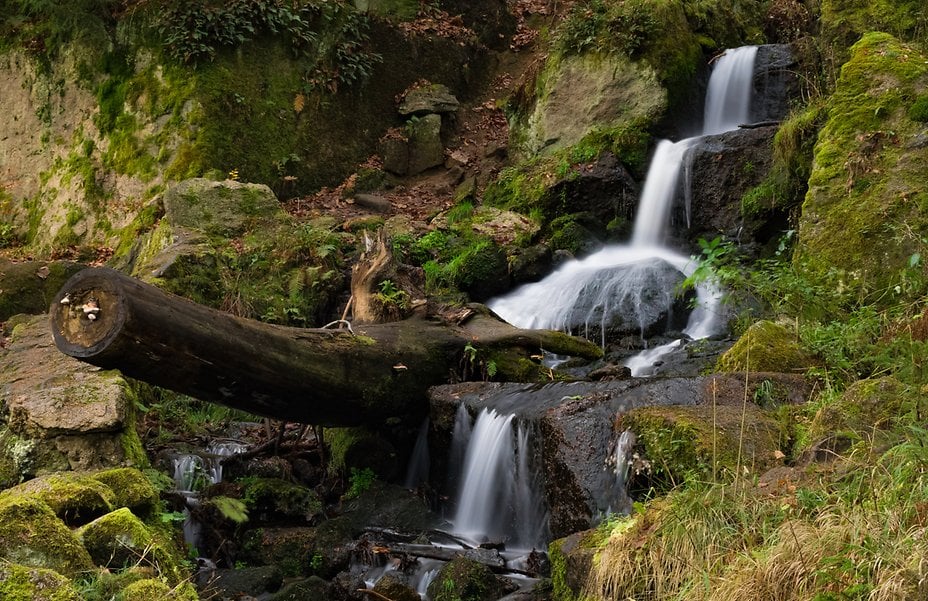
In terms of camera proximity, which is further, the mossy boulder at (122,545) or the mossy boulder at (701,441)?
the mossy boulder at (701,441)

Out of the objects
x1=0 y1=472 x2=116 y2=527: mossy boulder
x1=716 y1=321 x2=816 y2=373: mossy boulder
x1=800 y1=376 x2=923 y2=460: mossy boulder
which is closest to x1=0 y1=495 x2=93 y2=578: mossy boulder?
x1=0 y1=472 x2=116 y2=527: mossy boulder

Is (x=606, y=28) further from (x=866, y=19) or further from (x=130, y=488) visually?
(x=130, y=488)

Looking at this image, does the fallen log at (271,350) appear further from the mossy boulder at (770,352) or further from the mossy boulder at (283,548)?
the mossy boulder at (770,352)

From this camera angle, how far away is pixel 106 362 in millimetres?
5367

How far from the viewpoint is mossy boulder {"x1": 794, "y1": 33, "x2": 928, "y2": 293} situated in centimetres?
729

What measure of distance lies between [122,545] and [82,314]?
1567 millimetres

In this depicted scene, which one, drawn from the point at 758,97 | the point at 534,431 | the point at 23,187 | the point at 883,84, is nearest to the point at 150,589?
the point at 534,431

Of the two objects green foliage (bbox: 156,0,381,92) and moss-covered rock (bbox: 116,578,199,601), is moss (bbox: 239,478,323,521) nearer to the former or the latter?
moss-covered rock (bbox: 116,578,199,601)

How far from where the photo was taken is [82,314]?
17.3ft

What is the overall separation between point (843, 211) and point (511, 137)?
7.71m

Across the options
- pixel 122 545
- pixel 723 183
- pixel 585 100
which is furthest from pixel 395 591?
pixel 585 100

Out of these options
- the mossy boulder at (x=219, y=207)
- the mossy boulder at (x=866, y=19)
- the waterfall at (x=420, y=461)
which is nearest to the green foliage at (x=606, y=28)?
the mossy boulder at (x=866, y=19)

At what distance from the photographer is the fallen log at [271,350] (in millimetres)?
5270

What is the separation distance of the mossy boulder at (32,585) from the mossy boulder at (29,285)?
24.5ft
